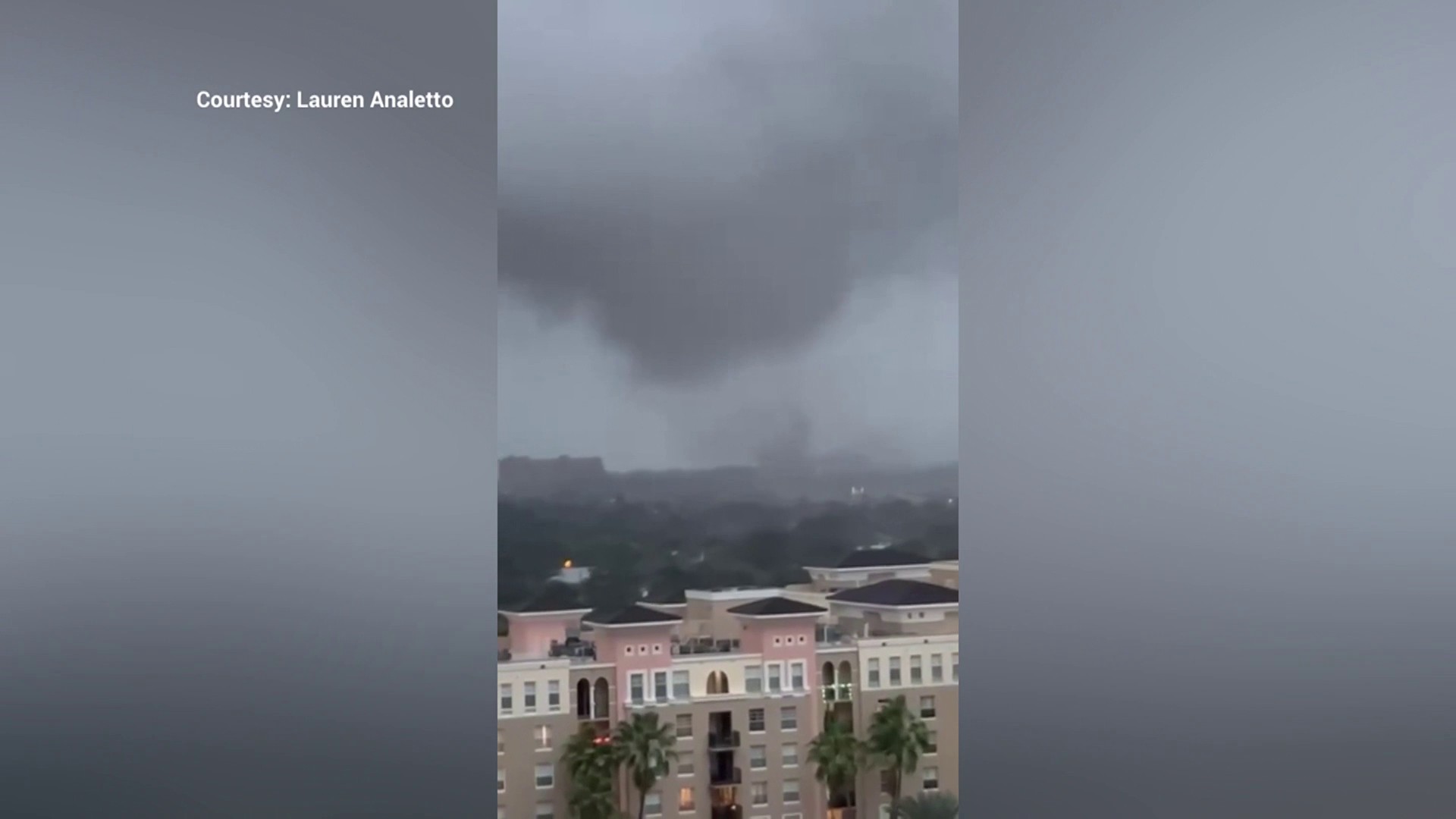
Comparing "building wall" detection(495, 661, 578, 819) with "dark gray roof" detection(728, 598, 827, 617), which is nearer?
"building wall" detection(495, 661, 578, 819)

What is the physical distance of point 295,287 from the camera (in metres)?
2.35

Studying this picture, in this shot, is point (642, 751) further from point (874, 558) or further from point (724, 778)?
point (874, 558)

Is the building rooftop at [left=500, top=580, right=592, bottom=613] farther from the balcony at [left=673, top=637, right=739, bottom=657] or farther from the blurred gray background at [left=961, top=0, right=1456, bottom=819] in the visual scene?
the blurred gray background at [left=961, top=0, right=1456, bottom=819]

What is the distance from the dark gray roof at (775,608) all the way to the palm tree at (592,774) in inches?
13.4

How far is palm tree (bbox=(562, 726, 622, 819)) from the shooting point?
96.0 inches

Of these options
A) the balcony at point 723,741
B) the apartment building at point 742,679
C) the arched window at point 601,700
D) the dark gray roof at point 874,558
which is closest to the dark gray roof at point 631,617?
the apartment building at point 742,679

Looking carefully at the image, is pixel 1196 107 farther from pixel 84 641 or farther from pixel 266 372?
pixel 84 641

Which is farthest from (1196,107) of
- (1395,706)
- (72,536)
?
(72,536)

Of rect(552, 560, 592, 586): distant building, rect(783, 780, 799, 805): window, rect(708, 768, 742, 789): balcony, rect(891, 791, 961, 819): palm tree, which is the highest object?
rect(552, 560, 592, 586): distant building

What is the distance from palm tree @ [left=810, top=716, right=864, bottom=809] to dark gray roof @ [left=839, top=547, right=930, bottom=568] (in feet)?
0.95

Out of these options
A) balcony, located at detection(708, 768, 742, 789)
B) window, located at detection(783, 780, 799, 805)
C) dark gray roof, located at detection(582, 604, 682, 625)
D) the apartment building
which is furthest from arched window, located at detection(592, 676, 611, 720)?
window, located at detection(783, 780, 799, 805)

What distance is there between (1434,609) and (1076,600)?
2.45ft

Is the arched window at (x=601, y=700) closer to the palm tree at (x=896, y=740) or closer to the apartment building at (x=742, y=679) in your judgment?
the apartment building at (x=742, y=679)

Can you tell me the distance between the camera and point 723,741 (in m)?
2.50
